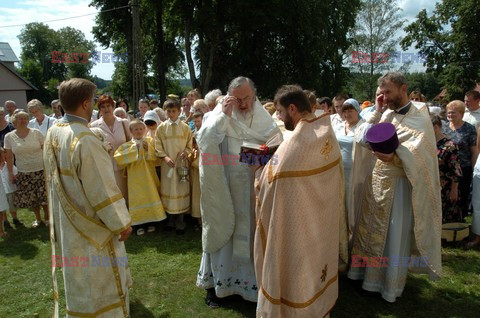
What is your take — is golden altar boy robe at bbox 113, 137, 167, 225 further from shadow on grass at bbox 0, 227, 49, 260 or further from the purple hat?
the purple hat

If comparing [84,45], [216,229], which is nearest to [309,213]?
[216,229]

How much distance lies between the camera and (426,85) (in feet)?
219

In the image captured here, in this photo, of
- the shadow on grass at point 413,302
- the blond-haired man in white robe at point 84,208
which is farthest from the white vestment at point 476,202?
the blond-haired man in white robe at point 84,208

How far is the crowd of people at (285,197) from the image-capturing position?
2688 millimetres

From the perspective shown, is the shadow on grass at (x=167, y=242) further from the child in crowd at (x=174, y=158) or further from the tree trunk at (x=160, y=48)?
the tree trunk at (x=160, y=48)

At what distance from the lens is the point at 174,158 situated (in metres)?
5.79

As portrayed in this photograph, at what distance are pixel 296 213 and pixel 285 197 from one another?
0.48 ft

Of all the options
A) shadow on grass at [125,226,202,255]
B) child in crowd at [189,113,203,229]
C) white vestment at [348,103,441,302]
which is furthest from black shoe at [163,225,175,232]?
white vestment at [348,103,441,302]

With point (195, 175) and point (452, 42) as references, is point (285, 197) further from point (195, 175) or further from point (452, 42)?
point (452, 42)

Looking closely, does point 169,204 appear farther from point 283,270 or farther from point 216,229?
point 283,270

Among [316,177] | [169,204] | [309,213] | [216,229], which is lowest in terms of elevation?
[169,204]

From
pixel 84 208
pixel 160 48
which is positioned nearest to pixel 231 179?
pixel 84 208

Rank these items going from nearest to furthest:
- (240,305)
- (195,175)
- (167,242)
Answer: (240,305)
(167,242)
(195,175)

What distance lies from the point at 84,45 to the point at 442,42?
173 feet
